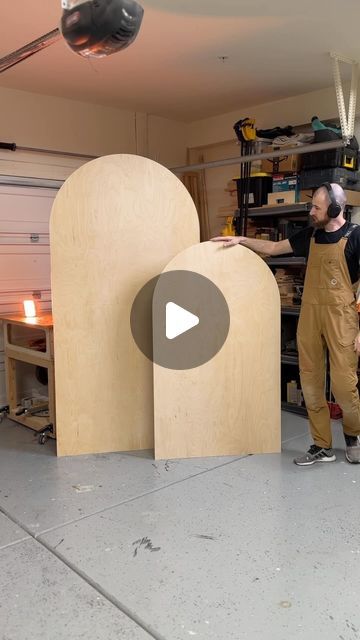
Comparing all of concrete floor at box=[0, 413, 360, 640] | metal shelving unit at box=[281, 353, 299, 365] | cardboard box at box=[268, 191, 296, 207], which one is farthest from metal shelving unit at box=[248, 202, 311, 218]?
concrete floor at box=[0, 413, 360, 640]

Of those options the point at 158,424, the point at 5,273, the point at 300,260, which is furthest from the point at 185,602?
the point at 5,273

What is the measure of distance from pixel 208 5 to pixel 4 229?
270 centimetres

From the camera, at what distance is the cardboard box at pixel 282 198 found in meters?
4.68

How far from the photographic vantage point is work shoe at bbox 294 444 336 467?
3613 millimetres

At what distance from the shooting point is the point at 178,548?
2592 millimetres

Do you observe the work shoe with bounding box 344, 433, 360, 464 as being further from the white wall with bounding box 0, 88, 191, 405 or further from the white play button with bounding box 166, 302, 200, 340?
the white wall with bounding box 0, 88, 191, 405

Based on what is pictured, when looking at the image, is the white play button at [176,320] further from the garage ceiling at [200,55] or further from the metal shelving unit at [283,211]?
the garage ceiling at [200,55]

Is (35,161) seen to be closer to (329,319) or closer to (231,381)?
(231,381)

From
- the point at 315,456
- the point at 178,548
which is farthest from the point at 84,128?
the point at 178,548

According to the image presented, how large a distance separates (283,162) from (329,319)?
1.93 meters

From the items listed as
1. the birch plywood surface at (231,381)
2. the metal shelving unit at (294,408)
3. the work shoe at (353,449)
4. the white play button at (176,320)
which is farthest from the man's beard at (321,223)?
the metal shelving unit at (294,408)

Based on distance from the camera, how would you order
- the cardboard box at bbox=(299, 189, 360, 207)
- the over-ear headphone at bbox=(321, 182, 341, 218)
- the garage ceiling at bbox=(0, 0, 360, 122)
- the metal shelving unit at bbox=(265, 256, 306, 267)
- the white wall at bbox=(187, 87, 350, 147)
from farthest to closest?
the white wall at bbox=(187, 87, 350, 147) → the metal shelving unit at bbox=(265, 256, 306, 267) → the cardboard box at bbox=(299, 189, 360, 207) → the over-ear headphone at bbox=(321, 182, 341, 218) → the garage ceiling at bbox=(0, 0, 360, 122)
